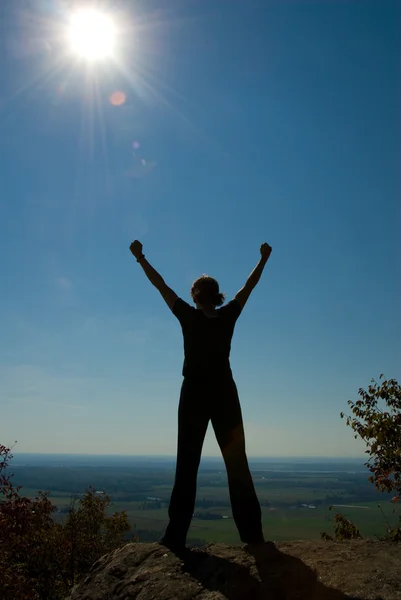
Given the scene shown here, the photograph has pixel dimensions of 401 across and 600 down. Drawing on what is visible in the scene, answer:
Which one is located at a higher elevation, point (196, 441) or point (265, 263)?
point (265, 263)

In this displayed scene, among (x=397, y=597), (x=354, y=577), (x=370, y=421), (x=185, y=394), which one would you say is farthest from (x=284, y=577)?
(x=370, y=421)

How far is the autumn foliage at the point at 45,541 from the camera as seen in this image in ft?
33.2

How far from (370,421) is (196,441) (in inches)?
293

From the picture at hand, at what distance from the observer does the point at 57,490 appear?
137 m

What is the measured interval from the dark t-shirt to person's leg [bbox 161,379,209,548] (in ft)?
0.77

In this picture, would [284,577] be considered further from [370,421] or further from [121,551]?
[370,421]

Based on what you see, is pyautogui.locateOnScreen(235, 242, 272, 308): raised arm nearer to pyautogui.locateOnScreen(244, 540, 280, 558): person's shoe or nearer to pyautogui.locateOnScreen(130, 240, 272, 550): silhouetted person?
pyautogui.locateOnScreen(130, 240, 272, 550): silhouetted person

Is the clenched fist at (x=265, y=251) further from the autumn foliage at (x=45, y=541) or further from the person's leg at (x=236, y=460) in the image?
the autumn foliage at (x=45, y=541)

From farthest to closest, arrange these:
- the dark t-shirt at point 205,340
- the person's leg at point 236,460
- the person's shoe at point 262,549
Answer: the dark t-shirt at point 205,340 → the person's leg at point 236,460 → the person's shoe at point 262,549

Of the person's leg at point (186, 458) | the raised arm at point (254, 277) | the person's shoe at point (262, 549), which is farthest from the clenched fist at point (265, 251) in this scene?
the person's shoe at point (262, 549)

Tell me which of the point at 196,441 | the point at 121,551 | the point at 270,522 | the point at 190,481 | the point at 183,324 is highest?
the point at 183,324

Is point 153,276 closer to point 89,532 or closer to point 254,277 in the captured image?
point 254,277

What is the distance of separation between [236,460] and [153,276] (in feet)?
7.77

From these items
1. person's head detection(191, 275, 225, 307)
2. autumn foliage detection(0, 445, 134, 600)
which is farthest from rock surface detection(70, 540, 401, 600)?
autumn foliage detection(0, 445, 134, 600)
